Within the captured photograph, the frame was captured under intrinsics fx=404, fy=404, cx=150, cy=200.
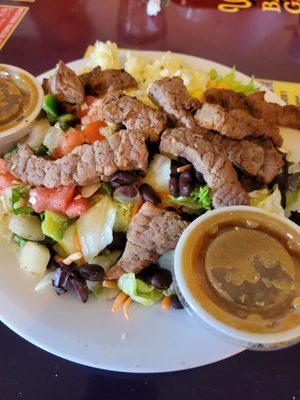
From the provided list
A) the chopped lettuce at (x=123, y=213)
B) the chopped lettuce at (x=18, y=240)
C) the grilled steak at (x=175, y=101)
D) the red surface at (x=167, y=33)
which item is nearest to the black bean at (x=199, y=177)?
the grilled steak at (x=175, y=101)

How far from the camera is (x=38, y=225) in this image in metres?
2.08

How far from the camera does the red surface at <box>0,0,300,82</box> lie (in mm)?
3609

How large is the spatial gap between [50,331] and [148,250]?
57 centimetres

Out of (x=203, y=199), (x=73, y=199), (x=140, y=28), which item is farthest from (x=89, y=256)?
(x=140, y=28)

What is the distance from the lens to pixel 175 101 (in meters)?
2.15

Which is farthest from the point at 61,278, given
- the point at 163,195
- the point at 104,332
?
the point at 163,195

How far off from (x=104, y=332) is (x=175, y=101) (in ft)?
4.00

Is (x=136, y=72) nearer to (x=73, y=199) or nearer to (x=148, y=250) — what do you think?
(x=73, y=199)

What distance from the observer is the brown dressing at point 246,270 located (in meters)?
1.49

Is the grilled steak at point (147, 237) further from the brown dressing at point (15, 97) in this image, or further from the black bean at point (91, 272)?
the brown dressing at point (15, 97)

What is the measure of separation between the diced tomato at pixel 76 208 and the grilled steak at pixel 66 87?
26.5 inches

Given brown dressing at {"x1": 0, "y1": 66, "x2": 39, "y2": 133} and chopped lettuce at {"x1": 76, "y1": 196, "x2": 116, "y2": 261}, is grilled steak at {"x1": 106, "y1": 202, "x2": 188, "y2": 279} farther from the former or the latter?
brown dressing at {"x1": 0, "y1": 66, "x2": 39, "y2": 133}

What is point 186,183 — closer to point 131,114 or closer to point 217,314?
point 131,114

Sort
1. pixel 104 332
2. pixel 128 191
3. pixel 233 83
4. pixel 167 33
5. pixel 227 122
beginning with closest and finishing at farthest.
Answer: pixel 104 332 < pixel 128 191 < pixel 227 122 < pixel 233 83 < pixel 167 33
